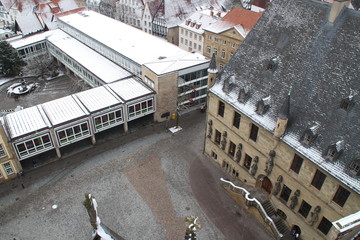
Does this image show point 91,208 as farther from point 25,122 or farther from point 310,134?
point 25,122

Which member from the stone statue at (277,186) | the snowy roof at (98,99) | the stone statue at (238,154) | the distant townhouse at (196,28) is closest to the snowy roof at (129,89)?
the snowy roof at (98,99)

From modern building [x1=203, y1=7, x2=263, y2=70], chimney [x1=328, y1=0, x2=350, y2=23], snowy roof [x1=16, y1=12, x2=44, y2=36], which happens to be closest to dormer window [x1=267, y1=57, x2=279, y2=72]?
chimney [x1=328, y1=0, x2=350, y2=23]

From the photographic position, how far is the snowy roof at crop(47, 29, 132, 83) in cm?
5612

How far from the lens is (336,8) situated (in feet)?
96.4

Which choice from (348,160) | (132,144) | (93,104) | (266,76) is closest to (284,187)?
(348,160)

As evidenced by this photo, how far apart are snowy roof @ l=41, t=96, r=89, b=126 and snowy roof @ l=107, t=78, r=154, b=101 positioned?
644 cm

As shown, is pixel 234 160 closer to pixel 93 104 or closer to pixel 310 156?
pixel 310 156

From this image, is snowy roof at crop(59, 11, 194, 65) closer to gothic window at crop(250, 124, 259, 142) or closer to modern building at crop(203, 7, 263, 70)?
modern building at crop(203, 7, 263, 70)

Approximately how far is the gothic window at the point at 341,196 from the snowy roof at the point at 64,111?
1260 inches

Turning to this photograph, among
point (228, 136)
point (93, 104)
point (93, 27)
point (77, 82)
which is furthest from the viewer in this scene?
point (93, 27)

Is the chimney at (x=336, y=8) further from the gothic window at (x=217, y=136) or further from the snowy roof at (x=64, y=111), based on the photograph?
the snowy roof at (x=64, y=111)

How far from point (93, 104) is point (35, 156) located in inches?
427

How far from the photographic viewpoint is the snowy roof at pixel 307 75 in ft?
91.2

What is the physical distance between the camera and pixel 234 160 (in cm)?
3984
